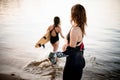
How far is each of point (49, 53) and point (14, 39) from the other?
0.65m

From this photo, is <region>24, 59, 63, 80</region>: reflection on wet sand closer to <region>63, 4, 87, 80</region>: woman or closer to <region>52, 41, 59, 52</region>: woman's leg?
<region>52, 41, 59, 52</region>: woman's leg

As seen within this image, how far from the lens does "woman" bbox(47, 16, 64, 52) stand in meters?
3.13

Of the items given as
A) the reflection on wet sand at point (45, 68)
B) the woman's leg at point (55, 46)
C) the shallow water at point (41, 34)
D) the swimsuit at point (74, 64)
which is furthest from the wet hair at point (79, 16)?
the reflection on wet sand at point (45, 68)

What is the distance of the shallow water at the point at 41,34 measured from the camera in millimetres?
3094

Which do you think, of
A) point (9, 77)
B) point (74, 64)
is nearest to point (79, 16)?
point (74, 64)

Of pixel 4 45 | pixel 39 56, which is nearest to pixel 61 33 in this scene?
pixel 39 56

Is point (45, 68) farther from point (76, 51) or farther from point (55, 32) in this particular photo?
point (76, 51)

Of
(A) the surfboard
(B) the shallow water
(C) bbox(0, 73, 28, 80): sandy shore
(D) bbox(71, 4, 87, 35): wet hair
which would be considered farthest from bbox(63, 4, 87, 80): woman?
(C) bbox(0, 73, 28, 80): sandy shore

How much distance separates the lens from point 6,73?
11.1 feet

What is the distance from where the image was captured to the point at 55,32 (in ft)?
10.2

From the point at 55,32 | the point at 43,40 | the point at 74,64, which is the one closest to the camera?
the point at 74,64

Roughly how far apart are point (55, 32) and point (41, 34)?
26 centimetres

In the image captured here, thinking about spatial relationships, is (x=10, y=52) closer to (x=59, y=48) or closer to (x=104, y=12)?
(x=59, y=48)

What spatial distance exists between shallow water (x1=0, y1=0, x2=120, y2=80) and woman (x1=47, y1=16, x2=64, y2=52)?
0.22 feet
